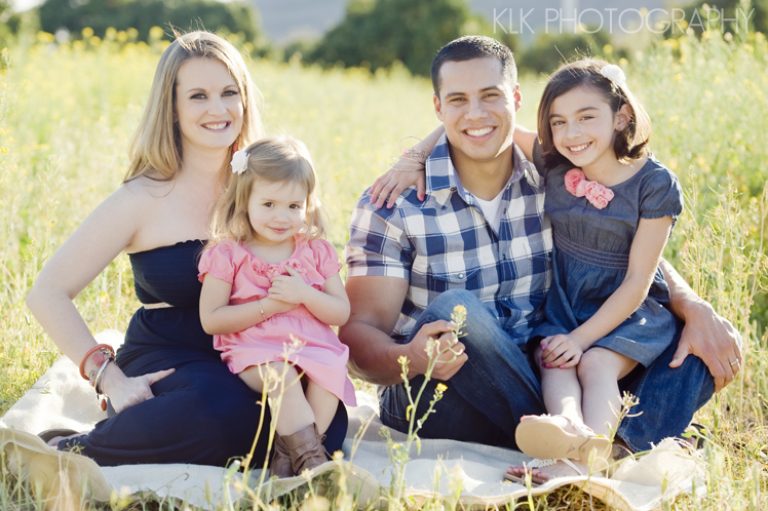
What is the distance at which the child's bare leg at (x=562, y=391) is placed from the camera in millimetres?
3104

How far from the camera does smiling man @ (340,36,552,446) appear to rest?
3.46 m

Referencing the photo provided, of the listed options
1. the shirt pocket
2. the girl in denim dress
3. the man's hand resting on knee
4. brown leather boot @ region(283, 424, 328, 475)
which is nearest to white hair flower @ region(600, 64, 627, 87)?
the girl in denim dress

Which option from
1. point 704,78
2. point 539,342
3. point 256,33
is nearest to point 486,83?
point 539,342

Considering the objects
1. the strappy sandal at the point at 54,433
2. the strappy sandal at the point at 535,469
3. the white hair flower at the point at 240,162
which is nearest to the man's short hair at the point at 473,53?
the white hair flower at the point at 240,162

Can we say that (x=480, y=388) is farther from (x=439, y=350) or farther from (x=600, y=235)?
(x=600, y=235)

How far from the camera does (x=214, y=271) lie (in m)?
3.16

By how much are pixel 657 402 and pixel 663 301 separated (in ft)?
1.39

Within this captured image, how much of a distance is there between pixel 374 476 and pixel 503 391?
0.56m

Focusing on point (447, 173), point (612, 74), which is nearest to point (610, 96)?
point (612, 74)

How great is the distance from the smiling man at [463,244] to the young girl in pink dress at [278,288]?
273 millimetres

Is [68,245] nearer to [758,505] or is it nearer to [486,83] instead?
[486,83]

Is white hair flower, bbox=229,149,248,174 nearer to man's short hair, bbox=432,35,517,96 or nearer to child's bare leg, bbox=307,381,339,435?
child's bare leg, bbox=307,381,339,435

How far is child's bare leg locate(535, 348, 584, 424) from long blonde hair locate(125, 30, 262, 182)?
5.18 ft

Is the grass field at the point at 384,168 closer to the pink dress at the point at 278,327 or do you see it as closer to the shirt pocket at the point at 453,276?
the pink dress at the point at 278,327
